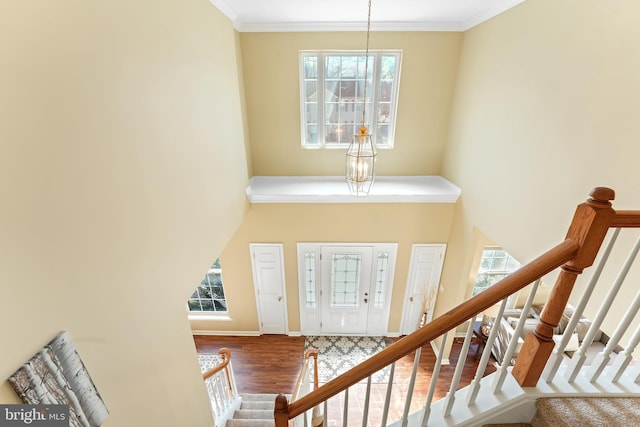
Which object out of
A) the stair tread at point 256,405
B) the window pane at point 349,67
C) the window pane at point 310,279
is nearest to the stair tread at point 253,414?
Answer: the stair tread at point 256,405

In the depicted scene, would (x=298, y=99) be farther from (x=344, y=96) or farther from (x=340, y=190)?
(x=340, y=190)

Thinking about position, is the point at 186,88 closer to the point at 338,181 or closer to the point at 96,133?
the point at 96,133

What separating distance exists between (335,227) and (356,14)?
9.06 feet

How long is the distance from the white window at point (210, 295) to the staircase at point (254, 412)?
64.9 inches

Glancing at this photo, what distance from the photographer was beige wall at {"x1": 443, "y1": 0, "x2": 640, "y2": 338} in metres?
1.81

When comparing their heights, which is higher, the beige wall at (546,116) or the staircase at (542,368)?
the beige wall at (546,116)

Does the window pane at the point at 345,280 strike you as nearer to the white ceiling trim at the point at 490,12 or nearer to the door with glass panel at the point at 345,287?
the door with glass panel at the point at 345,287

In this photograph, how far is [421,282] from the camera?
15.6 ft

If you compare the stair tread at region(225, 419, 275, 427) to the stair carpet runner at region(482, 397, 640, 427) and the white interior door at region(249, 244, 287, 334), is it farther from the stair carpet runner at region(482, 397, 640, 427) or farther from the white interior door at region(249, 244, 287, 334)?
the stair carpet runner at region(482, 397, 640, 427)

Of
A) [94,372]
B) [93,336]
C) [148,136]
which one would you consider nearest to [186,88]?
[148,136]

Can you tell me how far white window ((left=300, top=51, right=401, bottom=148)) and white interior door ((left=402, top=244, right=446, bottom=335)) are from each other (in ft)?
5.87

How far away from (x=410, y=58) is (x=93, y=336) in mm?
4460

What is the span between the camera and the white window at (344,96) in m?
4.07

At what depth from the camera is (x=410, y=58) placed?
400cm
